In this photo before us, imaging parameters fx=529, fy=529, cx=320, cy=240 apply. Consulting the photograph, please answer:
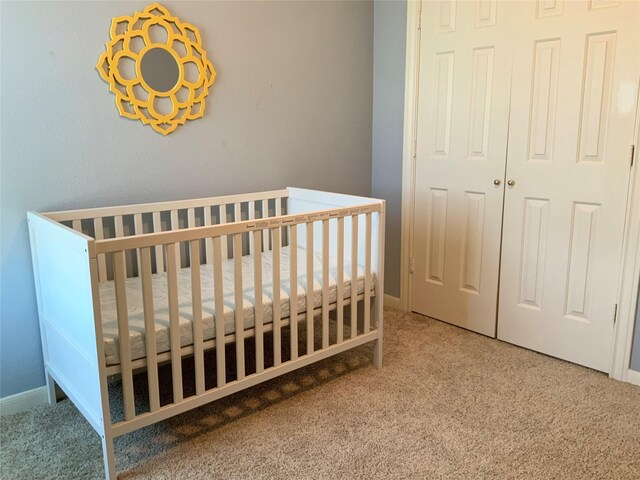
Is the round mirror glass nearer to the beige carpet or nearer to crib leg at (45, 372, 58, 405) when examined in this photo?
crib leg at (45, 372, 58, 405)

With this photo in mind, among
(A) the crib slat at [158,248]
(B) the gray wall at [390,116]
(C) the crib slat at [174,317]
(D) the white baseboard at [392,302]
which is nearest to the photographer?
(C) the crib slat at [174,317]

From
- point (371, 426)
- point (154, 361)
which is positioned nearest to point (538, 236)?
point (371, 426)

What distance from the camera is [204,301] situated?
6.63 ft

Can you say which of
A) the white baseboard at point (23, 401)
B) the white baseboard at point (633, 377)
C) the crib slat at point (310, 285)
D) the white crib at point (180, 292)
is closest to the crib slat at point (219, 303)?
the white crib at point (180, 292)

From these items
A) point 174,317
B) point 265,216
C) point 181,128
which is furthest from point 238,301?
point 181,128

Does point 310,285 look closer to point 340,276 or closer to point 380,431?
point 340,276

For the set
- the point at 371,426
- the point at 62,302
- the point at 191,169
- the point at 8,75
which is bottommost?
the point at 371,426

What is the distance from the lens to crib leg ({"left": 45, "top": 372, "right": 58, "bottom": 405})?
2.17 metres

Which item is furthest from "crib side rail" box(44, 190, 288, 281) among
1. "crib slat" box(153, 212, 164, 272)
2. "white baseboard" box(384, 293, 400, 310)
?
"white baseboard" box(384, 293, 400, 310)

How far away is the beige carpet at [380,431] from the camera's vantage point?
179 centimetres

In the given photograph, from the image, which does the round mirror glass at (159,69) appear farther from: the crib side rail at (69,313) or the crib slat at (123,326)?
the crib slat at (123,326)

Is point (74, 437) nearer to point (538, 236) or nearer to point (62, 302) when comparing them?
point (62, 302)

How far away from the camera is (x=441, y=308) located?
3.12 meters

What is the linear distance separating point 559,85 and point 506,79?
27 centimetres
